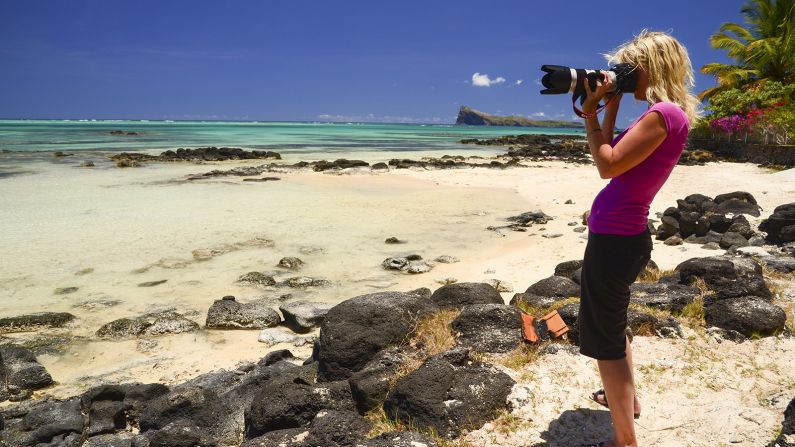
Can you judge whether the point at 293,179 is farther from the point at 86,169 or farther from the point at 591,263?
the point at 591,263

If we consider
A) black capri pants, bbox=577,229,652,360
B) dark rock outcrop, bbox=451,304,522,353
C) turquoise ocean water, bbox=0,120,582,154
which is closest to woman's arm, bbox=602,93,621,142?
black capri pants, bbox=577,229,652,360

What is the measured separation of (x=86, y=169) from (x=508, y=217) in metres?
20.3

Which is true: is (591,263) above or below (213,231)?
above

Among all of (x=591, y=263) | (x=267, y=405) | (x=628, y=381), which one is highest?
(x=591, y=263)

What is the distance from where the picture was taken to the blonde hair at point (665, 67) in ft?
7.89

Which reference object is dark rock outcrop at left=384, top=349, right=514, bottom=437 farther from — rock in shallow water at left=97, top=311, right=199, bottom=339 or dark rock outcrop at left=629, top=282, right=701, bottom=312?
rock in shallow water at left=97, top=311, right=199, bottom=339

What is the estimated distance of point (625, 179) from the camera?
2.40 metres

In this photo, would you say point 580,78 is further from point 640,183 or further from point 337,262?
point 337,262

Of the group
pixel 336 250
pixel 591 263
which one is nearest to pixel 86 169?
pixel 336 250

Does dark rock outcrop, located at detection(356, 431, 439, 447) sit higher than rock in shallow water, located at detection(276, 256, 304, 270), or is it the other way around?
dark rock outcrop, located at detection(356, 431, 439, 447)

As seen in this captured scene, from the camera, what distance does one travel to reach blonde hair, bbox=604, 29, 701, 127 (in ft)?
7.89

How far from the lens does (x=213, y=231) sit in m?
11.1

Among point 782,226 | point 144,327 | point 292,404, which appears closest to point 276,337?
point 144,327

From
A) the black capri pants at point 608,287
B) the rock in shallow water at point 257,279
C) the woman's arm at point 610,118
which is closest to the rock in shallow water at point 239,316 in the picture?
the rock in shallow water at point 257,279
